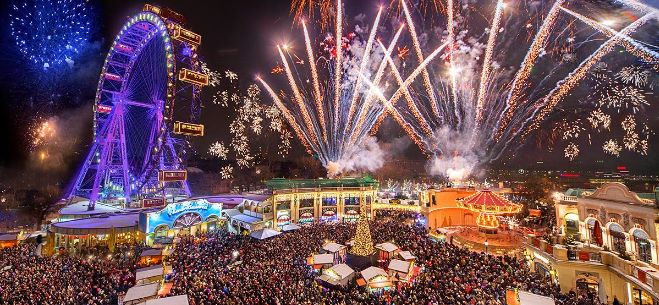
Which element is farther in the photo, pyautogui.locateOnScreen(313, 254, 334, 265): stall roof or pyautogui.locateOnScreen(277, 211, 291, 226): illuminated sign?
pyautogui.locateOnScreen(277, 211, 291, 226): illuminated sign

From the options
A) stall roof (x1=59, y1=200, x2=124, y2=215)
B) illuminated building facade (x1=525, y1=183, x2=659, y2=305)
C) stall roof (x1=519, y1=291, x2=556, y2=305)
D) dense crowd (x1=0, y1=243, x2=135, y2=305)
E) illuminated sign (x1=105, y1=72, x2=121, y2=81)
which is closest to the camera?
stall roof (x1=519, y1=291, x2=556, y2=305)

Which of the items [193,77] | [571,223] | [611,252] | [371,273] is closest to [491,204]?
[571,223]

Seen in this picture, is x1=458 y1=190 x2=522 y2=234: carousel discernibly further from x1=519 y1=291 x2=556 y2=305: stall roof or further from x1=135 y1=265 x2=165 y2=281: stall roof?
x1=135 y1=265 x2=165 y2=281: stall roof

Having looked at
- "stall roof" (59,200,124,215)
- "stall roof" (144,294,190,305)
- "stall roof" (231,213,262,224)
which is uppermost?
"stall roof" (59,200,124,215)

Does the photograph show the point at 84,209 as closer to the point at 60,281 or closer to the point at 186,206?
the point at 186,206

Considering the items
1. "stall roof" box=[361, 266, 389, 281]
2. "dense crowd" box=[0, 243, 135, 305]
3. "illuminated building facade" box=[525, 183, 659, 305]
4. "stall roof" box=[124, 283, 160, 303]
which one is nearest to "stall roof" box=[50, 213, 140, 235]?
"dense crowd" box=[0, 243, 135, 305]

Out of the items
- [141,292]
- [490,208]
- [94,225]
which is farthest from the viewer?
[94,225]

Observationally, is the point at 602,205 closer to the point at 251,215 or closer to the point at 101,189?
the point at 251,215
